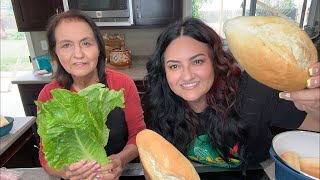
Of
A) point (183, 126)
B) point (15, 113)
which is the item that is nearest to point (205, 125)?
point (183, 126)

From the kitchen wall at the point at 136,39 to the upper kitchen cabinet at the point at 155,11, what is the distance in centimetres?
34

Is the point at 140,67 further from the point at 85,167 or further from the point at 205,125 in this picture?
the point at 85,167

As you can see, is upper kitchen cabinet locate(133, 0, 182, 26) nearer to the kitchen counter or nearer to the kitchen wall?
the kitchen wall

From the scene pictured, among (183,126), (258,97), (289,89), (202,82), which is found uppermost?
(289,89)

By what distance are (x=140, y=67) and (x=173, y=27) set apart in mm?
1582

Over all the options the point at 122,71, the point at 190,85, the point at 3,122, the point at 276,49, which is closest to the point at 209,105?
the point at 190,85

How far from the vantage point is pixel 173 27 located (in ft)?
3.46

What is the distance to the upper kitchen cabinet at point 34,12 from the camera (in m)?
2.51

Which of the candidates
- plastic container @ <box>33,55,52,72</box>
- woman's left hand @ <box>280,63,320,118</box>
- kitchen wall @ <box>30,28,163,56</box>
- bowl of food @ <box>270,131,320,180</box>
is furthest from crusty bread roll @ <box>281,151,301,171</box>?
plastic container @ <box>33,55,52,72</box>

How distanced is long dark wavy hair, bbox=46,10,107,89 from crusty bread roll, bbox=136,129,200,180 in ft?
2.07

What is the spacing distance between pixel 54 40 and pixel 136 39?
179 centimetres

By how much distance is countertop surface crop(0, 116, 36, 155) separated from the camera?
1.31 m

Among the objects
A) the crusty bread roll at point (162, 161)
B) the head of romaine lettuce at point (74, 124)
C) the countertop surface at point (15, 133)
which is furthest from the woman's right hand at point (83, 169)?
the countertop surface at point (15, 133)

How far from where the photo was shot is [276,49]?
46 cm
